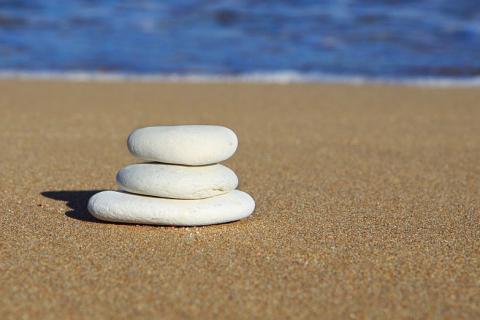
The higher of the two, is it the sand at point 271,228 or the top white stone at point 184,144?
the top white stone at point 184,144

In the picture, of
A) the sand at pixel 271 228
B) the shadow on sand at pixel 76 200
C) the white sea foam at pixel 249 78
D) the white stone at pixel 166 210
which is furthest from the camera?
the white sea foam at pixel 249 78

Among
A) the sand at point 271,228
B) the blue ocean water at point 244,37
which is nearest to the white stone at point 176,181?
the sand at point 271,228

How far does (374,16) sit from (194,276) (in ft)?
37.7

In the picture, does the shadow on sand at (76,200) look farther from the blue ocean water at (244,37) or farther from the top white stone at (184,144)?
the blue ocean water at (244,37)

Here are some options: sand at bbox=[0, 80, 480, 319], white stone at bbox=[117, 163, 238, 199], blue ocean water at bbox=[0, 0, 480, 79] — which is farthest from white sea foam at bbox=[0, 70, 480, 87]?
white stone at bbox=[117, 163, 238, 199]

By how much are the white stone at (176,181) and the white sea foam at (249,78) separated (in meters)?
5.88

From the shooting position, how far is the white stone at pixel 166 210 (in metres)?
3.26

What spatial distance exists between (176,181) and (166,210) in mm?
134

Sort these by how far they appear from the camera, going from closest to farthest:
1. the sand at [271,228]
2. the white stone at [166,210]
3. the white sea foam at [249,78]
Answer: the sand at [271,228]
the white stone at [166,210]
the white sea foam at [249,78]

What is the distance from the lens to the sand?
2.53 m

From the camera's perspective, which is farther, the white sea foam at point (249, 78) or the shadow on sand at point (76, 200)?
the white sea foam at point (249, 78)

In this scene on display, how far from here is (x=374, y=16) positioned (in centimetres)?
1356

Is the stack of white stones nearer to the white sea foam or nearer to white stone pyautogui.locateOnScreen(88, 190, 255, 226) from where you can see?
white stone pyautogui.locateOnScreen(88, 190, 255, 226)

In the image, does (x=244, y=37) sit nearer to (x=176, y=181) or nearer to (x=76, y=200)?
(x=76, y=200)
